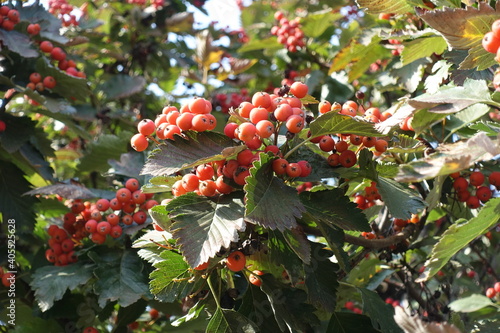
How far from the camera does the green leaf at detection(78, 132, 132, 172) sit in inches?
139

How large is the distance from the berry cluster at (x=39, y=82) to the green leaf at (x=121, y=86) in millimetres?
1349

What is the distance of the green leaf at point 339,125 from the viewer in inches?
72.7

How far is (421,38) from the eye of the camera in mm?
2572

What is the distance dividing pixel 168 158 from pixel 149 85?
4.20m

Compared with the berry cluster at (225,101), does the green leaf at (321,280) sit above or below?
above

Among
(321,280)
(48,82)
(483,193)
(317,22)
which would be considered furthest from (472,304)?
(48,82)

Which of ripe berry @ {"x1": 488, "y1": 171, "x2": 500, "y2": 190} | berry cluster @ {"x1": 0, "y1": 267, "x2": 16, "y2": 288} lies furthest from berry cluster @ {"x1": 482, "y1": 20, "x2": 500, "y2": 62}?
berry cluster @ {"x1": 0, "y1": 267, "x2": 16, "y2": 288}

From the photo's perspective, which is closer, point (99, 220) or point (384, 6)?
point (384, 6)

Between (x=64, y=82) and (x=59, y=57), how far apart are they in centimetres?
25

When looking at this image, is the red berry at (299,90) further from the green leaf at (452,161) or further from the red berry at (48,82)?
the red berry at (48,82)

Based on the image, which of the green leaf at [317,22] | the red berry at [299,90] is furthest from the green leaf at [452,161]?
the green leaf at [317,22]

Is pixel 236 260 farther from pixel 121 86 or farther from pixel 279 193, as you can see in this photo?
pixel 121 86

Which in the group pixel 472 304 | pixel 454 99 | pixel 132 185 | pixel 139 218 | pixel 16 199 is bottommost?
pixel 472 304

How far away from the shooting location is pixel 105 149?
3559 mm
